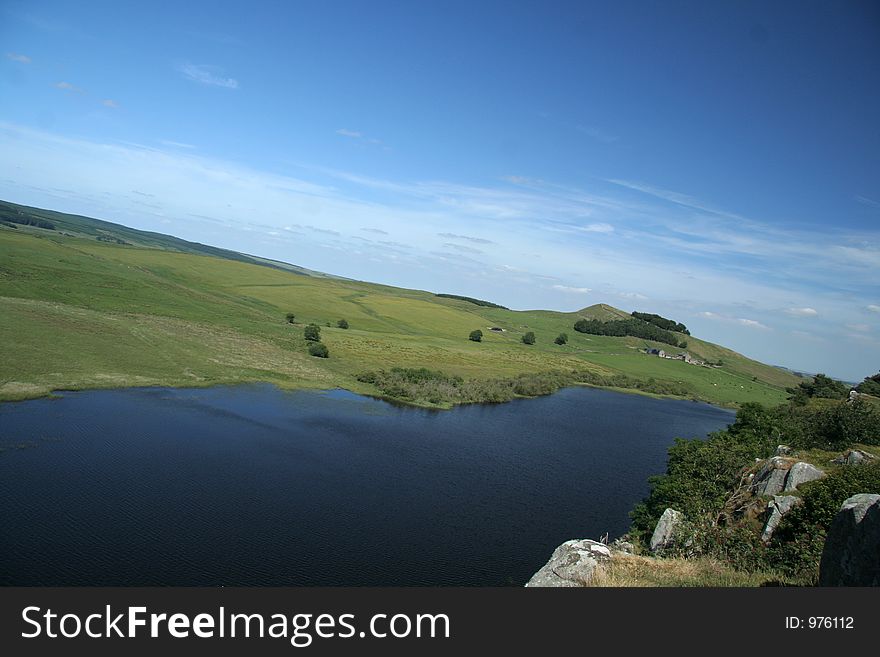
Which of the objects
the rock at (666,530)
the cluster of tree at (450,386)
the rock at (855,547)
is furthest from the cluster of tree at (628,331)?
the rock at (855,547)

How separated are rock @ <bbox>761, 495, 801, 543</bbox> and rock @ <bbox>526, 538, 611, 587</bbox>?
268 inches

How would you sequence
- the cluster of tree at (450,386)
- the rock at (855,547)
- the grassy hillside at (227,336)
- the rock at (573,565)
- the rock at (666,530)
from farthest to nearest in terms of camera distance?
the cluster of tree at (450,386), the grassy hillside at (227,336), the rock at (666,530), the rock at (573,565), the rock at (855,547)

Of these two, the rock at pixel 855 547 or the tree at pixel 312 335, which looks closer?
the rock at pixel 855 547

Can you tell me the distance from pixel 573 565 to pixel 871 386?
91.4 meters

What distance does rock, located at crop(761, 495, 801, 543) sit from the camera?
19.8 metres

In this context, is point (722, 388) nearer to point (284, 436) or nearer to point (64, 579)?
point (284, 436)

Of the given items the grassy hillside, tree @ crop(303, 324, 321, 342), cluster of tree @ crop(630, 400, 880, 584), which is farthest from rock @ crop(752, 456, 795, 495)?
tree @ crop(303, 324, 321, 342)

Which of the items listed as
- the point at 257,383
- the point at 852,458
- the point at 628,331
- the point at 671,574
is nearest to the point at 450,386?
the point at 257,383

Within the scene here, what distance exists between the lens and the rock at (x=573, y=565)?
1617 centimetres

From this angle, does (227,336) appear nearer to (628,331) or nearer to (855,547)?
(855,547)

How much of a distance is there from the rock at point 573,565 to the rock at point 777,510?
6.80m

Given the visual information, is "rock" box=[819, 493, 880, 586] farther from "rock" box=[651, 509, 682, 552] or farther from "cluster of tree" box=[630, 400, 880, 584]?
"rock" box=[651, 509, 682, 552]

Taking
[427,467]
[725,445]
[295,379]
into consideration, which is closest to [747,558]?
[725,445]

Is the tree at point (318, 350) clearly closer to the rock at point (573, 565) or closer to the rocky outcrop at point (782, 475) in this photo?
the rocky outcrop at point (782, 475)
